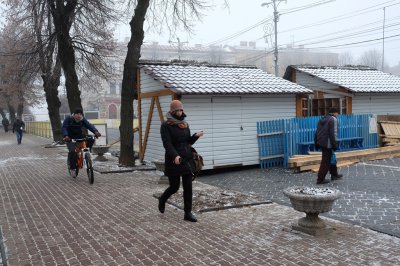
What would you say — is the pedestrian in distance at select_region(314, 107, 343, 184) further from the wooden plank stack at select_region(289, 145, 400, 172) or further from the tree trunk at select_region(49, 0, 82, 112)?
the tree trunk at select_region(49, 0, 82, 112)

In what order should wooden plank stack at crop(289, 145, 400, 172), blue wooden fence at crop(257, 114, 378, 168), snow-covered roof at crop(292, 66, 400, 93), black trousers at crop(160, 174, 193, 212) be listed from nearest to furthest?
1. black trousers at crop(160, 174, 193, 212)
2. wooden plank stack at crop(289, 145, 400, 172)
3. blue wooden fence at crop(257, 114, 378, 168)
4. snow-covered roof at crop(292, 66, 400, 93)

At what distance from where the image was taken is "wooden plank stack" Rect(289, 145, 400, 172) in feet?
39.5

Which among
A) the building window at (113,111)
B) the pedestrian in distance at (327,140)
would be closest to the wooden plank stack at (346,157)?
the pedestrian in distance at (327,140)

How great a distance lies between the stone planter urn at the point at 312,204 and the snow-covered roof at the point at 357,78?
38.3ft

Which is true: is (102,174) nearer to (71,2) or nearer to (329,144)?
(329,144)

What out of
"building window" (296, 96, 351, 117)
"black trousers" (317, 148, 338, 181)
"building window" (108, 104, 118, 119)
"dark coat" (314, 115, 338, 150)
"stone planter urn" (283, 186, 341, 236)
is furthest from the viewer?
"building window" (108, 104, 118, 119)

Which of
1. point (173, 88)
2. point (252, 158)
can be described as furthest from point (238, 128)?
point (173, 88)

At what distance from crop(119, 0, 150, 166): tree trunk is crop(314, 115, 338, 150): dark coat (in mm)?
6056

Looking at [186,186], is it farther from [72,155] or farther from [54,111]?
[54,111]

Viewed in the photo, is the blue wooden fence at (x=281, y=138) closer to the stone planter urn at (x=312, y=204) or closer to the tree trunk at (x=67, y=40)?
the stone planter urn at (x=312, y=204)

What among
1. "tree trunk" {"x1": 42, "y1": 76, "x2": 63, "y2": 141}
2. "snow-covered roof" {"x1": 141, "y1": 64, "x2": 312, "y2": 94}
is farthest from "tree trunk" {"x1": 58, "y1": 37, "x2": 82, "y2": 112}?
"tree trunk" {"x1": 42, "y1": 76, "x2": 63, "y2": 141}

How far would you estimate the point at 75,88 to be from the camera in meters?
18.7

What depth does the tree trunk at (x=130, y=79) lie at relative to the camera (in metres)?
13.0

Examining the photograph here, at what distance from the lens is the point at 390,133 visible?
15594 mm
